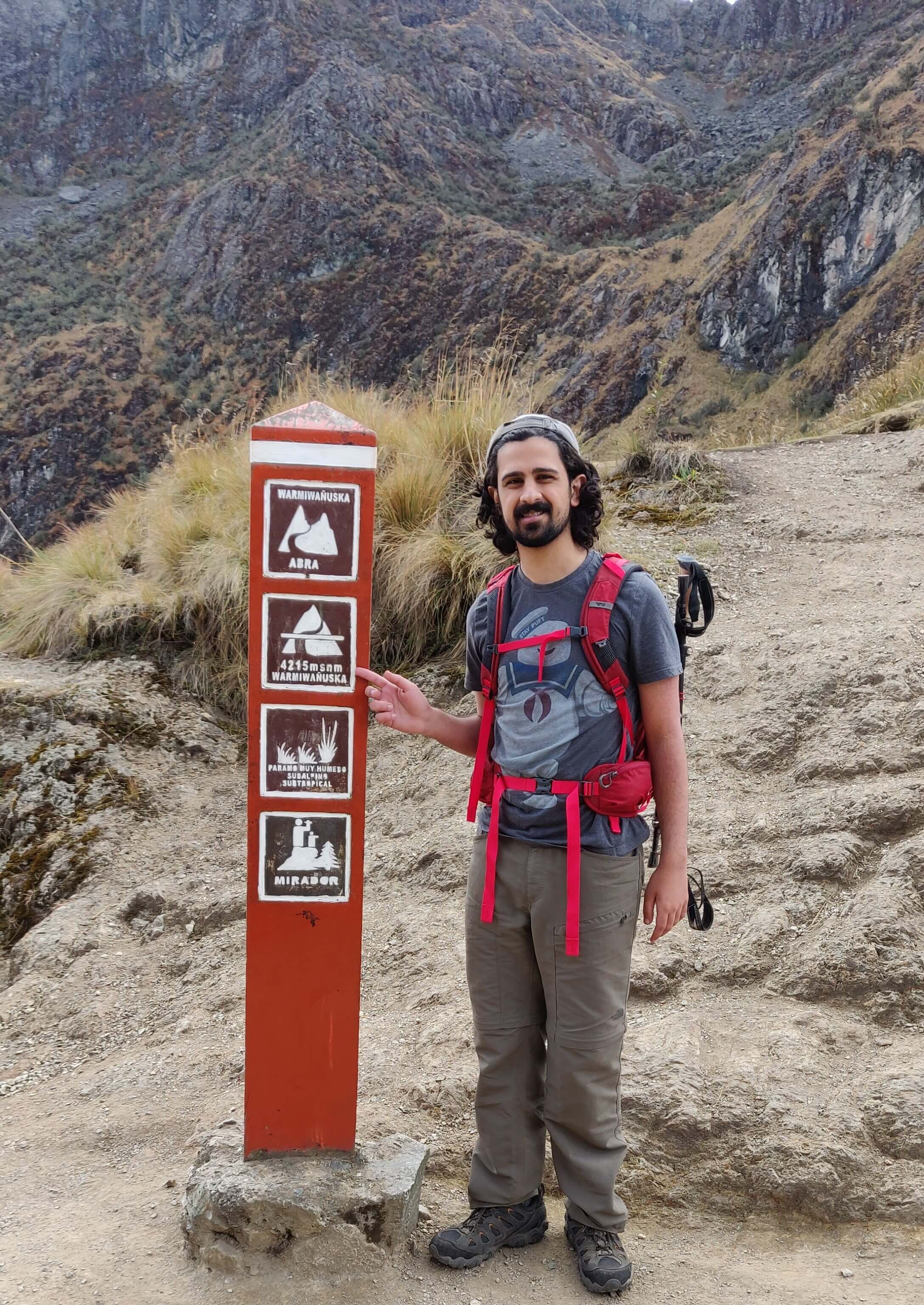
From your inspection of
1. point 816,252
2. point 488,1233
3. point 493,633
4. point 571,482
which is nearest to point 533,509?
point 571,482

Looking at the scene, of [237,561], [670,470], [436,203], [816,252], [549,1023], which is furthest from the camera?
[436,203]

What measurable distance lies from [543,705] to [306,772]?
59 centimetres

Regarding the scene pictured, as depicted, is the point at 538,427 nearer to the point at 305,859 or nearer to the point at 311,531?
the point at 311,531

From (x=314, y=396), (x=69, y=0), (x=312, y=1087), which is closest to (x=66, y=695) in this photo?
(x=314, y=396)

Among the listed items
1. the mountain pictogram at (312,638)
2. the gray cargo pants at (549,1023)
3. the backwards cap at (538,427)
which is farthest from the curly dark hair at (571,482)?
the gray cargo pants at (549,1023)

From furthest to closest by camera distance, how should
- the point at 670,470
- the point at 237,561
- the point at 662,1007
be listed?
the point at 670,470
the point at 237,561
the point at 662,1007

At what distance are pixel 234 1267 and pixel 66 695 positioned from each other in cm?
359

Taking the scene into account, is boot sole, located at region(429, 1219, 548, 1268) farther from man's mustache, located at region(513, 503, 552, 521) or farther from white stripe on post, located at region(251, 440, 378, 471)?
white stripe on post, located at region(251, 440, 378, 471)

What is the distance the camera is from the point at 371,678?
2.22 m

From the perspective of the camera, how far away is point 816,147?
39.9m

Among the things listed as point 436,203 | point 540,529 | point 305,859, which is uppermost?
point 436,203

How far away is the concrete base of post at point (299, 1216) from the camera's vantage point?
7.30 ft

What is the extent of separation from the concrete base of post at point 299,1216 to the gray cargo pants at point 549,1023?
232 millimetres

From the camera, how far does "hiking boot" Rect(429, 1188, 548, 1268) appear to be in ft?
7.39
